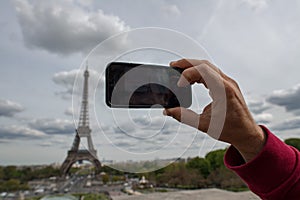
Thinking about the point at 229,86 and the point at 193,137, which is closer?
the point at 229,86

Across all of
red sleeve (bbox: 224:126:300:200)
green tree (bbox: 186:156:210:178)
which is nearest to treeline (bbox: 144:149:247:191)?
green tree (bbox: 186:156:210:178)

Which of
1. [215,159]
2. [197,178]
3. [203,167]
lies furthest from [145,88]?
[215,159]

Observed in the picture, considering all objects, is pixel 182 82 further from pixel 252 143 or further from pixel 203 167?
pixel 203 167

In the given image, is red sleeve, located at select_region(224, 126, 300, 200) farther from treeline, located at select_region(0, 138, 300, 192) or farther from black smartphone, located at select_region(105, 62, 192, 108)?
treeline, located at select_region(0, 138, 300, 192)

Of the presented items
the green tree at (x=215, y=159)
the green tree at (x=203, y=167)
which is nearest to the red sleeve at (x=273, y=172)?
the green tree at (x=203, y=167)

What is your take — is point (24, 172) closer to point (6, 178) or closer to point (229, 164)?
point (6, 178)

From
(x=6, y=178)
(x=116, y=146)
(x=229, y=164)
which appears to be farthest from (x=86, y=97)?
(x=6, y=178)

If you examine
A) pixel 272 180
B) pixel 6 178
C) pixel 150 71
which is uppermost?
pixel 6 178

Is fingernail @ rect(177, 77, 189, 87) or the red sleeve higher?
fingernail @ rect(177, 77, 189, 87)
